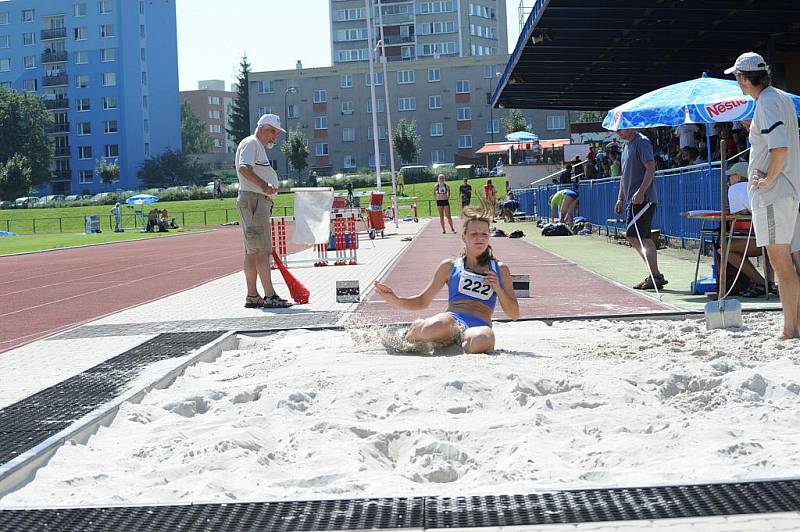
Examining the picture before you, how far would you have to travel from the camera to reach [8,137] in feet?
358

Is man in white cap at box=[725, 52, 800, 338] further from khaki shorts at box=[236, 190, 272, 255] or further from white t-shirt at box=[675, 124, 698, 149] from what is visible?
white t-shirt at box=[675, 124, 698, 149]

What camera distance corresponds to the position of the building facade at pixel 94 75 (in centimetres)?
11412

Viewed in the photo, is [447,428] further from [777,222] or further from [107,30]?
[107,30]

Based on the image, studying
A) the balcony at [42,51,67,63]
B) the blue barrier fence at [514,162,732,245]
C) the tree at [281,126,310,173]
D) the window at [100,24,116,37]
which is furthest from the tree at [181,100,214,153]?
the blue barrier fence at [514,162,732,245]

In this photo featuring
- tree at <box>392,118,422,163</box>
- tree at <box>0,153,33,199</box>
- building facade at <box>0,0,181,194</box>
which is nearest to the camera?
tree at <box>392,118,422,163</box>

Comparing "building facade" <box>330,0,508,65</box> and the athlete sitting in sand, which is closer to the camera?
the athlete sitting in sand

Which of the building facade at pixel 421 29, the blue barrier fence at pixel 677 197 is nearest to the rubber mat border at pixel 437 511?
the blue barrier fence at pixel 677 197

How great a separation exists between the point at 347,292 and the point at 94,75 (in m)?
109

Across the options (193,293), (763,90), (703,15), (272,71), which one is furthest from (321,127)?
(763,90)

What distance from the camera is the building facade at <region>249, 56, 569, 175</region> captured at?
360ft

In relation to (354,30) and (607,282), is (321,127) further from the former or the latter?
(607,282)

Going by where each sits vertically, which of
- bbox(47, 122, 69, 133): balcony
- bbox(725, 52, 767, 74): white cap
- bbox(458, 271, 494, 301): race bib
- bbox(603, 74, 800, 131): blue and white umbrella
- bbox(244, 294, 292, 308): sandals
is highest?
bbox(47, 122, 69, 133): balcony

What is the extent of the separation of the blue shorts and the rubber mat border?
3.76m

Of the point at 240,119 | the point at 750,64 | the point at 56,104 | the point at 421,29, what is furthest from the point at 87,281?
the point at 421,29
